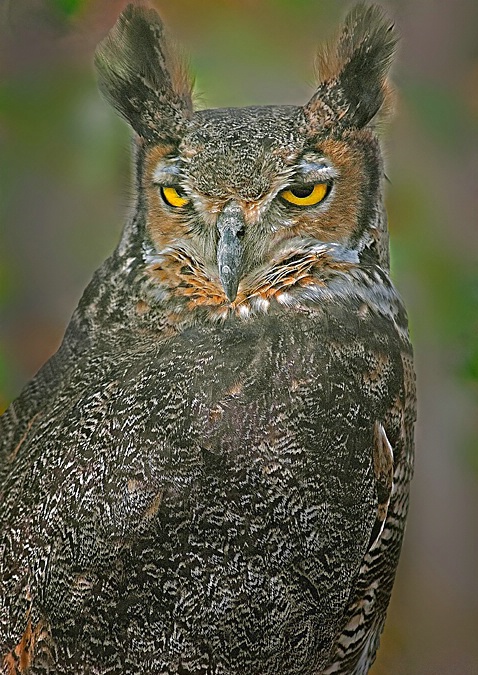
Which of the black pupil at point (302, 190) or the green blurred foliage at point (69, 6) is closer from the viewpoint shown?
the black pupil at point (302, 190)

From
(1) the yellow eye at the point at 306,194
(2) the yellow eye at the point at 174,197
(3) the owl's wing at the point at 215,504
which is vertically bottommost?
(3) the owl's wing at the point at 215,504

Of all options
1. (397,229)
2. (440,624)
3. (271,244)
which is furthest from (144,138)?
(440,624)

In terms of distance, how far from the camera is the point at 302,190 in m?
1.05

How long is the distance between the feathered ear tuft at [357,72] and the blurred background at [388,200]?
8 centimetres

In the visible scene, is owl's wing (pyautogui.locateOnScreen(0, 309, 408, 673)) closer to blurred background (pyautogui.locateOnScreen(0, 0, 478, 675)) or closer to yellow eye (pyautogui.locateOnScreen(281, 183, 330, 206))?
yellow eye (pyautogui.locateOnScreen(281, 183, 330, 206))

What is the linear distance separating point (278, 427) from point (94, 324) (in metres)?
0.42

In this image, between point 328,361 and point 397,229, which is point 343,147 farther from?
point 397,229

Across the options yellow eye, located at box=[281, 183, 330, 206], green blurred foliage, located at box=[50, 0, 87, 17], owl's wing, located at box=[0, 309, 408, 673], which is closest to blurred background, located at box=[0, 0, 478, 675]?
green blurred foliage, located at box=[50, 0, 87, 17]

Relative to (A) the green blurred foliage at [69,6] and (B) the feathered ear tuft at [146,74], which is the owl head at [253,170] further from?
(A) the green blurred foliage at [69,6]

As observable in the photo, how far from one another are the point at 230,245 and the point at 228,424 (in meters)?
0.24

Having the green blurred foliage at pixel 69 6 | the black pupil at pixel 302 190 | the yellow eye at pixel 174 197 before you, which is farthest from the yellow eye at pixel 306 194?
the green blurred foliage at pixel 69 6

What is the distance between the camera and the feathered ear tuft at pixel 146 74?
111 cm

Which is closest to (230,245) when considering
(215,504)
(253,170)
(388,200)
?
(253,170)

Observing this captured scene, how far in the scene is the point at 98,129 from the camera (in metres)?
1.58
